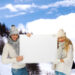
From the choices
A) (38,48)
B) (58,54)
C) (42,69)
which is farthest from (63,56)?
(42,69)

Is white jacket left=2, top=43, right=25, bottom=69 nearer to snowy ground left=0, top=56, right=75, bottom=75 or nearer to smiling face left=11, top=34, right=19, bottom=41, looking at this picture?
smiling face left=11, top=34, right=19, bottom=41

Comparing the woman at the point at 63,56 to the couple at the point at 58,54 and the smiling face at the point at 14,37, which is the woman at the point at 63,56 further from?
the smiling face at the point at 14,37

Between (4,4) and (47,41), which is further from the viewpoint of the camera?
(4,4)

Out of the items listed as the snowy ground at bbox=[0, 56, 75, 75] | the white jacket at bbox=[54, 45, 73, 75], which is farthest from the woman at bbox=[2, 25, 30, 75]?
the white jacket at bbox=[54, 45, 73, 75]

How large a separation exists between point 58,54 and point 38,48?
0.22 meters

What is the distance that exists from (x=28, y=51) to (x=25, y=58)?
79 millimetres

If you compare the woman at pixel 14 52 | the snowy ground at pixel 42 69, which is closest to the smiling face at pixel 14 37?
the woman at pixel 14 52

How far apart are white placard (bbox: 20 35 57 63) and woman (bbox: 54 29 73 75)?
0.06 meters

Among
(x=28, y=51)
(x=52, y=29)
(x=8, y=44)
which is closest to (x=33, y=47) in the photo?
(x=28, y=51)

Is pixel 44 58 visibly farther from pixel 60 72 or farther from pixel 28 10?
pixel 28 10

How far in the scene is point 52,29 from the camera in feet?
8.68

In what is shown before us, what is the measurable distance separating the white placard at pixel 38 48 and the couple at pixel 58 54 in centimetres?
5

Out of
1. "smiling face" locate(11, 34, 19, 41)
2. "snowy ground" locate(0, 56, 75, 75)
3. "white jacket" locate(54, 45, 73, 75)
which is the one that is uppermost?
"smiling face" locate(11, 34, 19, 41)

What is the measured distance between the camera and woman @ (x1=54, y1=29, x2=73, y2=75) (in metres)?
2.25
